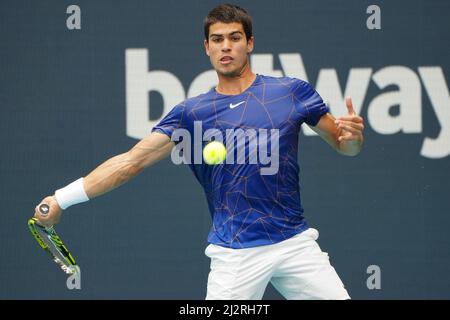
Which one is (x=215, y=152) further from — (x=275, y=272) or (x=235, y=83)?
(x=275, y=272)

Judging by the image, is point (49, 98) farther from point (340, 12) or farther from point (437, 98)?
point (437, 98)

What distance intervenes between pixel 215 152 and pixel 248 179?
0.21 m

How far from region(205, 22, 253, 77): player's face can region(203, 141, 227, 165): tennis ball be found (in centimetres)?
35

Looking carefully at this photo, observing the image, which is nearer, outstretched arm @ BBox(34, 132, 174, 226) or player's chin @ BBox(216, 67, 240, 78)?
outstretched arm @ BBox(34, 132, 174, 226)

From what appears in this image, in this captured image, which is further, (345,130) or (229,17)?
(229,17)

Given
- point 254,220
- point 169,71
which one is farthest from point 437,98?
point 254,220

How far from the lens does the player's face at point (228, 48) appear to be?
17.4 feet

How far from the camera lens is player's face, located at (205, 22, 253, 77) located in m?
5.31

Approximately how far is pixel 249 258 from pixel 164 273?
6.73 ft

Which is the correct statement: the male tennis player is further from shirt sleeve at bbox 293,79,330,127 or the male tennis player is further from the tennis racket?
the tennis racket

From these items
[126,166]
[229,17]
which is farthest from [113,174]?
[229,17]

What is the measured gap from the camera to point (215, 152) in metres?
5.24

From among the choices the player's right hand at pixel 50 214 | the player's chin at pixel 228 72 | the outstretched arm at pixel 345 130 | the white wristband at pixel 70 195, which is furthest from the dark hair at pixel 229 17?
the player's right hand at pixel 50 214

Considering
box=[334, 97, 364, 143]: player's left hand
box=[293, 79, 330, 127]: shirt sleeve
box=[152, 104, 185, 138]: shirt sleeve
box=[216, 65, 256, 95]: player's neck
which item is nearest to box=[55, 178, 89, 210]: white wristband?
box=[152, 104, 185, 138]: shirt sleeve
